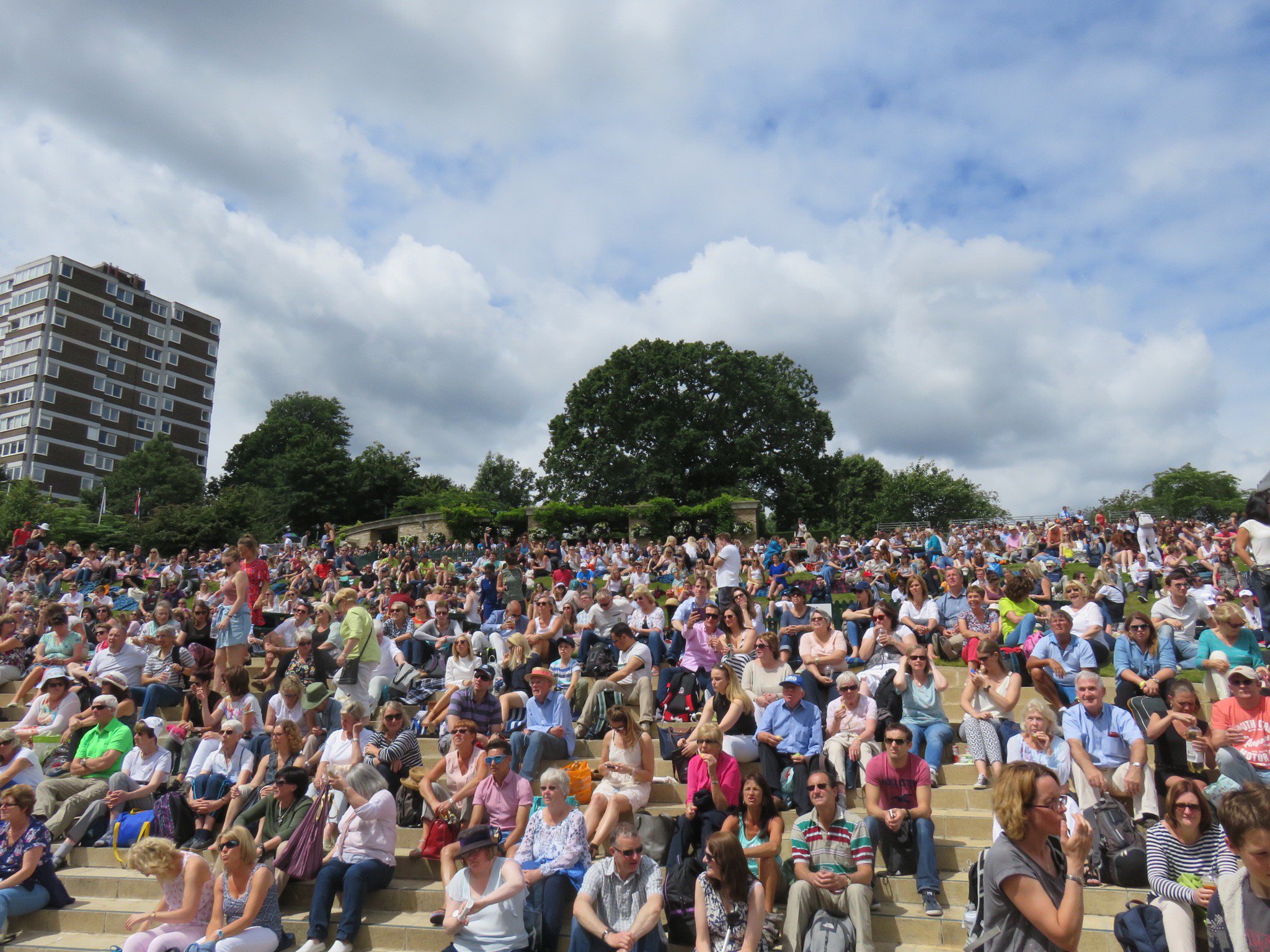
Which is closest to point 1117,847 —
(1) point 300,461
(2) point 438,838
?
(2) point 438,838

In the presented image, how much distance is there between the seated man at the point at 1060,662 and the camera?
7.24 metres

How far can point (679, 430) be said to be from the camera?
4419 centimetres

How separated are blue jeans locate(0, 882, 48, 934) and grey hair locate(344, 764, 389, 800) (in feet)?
8.84

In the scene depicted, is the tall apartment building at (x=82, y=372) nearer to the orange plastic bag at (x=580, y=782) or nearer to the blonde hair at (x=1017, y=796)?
the orange plastic bag at (x=580, y=782)

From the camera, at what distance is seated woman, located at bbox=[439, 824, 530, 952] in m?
5.22

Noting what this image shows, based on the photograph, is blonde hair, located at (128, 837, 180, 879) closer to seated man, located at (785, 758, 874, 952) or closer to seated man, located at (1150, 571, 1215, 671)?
seated man, located at (785, 758, 874, 952)

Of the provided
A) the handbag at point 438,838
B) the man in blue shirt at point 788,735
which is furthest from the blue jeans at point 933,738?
the handbag at point 438,838

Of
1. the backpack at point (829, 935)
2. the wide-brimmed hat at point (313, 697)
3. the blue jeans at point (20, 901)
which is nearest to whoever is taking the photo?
the backpack at point (829, 935)

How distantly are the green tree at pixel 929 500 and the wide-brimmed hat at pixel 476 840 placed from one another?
53507 millimetres

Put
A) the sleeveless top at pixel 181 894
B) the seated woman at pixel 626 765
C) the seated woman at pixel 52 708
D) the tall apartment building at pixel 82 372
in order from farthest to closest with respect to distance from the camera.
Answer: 1. the tall apartment building at pixel 82 372
2. the seated woman at pixel 52 708
3. the seated woman at pixel 626 765
4. the sleeveless top at pixel 181 894

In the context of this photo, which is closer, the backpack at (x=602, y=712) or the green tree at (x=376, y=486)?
the backpack at (x=602, y=712)

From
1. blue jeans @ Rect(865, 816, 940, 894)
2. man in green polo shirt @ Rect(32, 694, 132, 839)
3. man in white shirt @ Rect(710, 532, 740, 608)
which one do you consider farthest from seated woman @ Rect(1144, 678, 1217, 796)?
man in green polo shirt @ Rect(32, 694, 132, 839)

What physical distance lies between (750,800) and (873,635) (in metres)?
3.59

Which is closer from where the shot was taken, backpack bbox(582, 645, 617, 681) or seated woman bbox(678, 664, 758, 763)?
seated woman bbox(678, 664, 758, 763)
